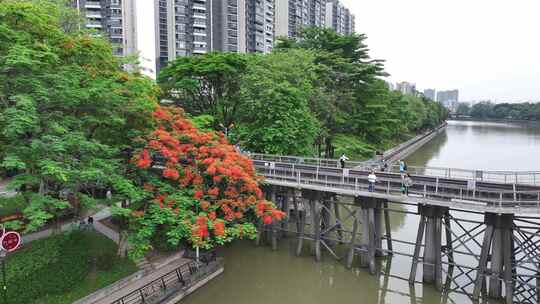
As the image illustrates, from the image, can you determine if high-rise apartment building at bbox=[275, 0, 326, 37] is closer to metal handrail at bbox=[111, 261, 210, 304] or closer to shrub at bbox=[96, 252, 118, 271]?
metal handrail at bbox=[111, 261, 210, 304]

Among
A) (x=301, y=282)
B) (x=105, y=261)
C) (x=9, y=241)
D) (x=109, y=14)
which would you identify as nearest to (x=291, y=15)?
(x=109, y=14)

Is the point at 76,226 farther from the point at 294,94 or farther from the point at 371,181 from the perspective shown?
the point at 294,94

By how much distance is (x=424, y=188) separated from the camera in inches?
651

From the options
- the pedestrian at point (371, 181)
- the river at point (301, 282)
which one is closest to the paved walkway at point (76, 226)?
the river at point (301, 282)

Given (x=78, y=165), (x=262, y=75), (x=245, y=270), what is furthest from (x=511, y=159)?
(x=78, y=165)

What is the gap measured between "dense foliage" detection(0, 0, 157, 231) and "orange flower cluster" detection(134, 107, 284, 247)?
130 cm

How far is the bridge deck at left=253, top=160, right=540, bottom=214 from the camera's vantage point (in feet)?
50.2

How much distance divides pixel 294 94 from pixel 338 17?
385 ft

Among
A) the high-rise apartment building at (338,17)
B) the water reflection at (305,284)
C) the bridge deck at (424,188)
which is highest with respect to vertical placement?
the high-rise apartment building at (338,17)

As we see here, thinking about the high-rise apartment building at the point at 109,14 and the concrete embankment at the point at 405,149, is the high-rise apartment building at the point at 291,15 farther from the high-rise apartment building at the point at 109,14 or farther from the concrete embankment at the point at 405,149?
the high-rise apartment building at the point at 109,14

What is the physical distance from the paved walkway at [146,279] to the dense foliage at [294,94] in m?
9.24

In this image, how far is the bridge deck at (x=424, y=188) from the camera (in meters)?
15.3

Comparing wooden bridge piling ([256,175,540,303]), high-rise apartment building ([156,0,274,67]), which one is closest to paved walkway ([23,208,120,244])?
wooden bridge piling ([256,175,540,303])

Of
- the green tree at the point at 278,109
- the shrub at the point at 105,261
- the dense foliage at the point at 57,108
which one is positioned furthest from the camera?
the green tree at the point at 278,109
